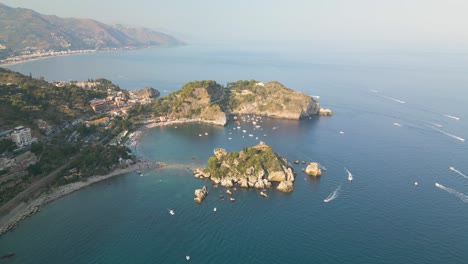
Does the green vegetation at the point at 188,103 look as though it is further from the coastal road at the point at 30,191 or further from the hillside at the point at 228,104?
the coastal road at the point at 30,191

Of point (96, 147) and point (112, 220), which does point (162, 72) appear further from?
point (112, 220)

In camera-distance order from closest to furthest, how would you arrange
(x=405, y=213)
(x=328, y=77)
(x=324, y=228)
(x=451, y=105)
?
(x=324, y=228), (x=405, y=213), (x=451, y=105), (x=328, y=77)

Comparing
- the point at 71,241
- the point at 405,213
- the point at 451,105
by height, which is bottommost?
the point at 71,241

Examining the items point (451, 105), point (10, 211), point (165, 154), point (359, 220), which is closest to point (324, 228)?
point (359, 220)

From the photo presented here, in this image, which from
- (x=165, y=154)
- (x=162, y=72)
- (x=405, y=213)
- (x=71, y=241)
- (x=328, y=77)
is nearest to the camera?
(x=71, y=241)

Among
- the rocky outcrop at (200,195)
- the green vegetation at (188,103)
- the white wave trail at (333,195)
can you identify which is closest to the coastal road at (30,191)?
the rocky outcrop at (200,195)

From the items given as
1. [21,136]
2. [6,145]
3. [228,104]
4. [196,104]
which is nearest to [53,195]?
[6,145]

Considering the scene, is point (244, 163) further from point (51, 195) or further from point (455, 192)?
point (455, 192)
